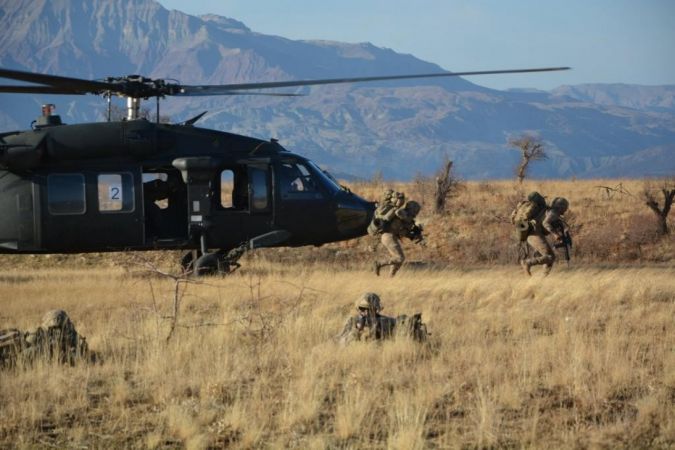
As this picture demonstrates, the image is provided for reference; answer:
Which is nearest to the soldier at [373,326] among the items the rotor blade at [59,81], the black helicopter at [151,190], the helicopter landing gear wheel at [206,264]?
the rotor blade at [59,81]

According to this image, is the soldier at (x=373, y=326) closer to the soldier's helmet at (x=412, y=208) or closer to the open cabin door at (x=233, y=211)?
the open cabin door at (x=233, y=211)

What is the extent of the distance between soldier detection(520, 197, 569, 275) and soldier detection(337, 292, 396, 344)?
6.94 m

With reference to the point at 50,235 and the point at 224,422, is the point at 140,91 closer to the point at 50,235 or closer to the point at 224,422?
the point at 50,235

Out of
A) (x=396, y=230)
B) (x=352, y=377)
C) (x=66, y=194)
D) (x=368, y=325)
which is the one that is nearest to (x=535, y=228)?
(x=396, y=230)

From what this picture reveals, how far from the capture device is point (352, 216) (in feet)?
60.7

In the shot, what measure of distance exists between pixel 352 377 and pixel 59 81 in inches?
279

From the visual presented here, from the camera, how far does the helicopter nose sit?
18.4 m

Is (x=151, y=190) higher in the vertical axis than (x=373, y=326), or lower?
higher

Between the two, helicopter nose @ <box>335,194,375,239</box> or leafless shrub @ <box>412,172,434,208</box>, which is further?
leafless shrub @ <box>412,172,434,208</box>

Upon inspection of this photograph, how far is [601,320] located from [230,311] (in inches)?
189

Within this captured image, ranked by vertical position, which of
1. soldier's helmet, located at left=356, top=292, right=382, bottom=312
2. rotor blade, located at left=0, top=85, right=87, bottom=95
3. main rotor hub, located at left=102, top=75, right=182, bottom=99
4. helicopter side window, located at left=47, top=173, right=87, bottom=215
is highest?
main rotor hub, located at left=102, top=75, right=182, bottom=99

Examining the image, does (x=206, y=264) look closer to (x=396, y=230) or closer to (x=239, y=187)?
(x=239, y=187)

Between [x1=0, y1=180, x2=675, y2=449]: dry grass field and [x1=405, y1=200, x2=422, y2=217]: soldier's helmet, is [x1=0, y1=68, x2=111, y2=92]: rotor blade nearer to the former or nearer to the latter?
[x1=0, y1=180, x2=675, y2=449]: dry grass field

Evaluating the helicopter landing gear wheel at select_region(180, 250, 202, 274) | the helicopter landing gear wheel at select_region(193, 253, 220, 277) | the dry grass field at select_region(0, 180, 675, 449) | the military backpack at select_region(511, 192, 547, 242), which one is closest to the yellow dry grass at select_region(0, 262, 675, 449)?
the dry grass field at select_region(0, 180, 675, 449)
